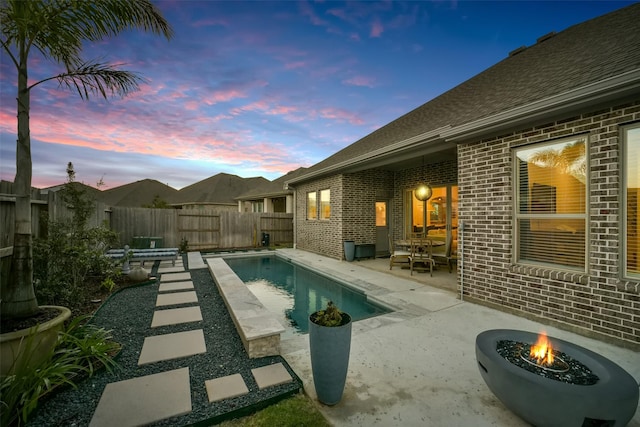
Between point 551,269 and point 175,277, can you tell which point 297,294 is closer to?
point 175,277

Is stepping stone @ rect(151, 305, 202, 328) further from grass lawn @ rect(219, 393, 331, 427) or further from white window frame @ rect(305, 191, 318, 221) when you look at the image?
white window frame @ rect(305, 191, 318, 221)

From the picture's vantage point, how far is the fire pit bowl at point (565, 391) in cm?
152

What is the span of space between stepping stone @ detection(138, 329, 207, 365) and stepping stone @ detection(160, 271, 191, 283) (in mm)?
3464

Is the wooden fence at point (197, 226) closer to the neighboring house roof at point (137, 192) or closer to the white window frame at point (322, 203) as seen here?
the white window frame at point (322, 203)

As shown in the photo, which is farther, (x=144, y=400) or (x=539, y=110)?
(x=539, y=110)

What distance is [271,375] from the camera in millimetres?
2529

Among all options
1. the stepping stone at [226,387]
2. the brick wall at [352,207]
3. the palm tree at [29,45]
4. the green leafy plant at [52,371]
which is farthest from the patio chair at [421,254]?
the palm tree at [29,45]

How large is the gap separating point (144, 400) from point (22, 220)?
7.15 feet

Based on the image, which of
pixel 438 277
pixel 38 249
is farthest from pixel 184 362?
pixel 438 277

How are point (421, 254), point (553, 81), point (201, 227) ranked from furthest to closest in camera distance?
point (201, 227), point (421, 254), point (553, 81)

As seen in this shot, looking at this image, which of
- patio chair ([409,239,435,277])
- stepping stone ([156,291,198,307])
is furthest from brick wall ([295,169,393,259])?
stepping stone ([156,291,198,307])

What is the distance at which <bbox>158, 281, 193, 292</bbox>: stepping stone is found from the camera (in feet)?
18.7

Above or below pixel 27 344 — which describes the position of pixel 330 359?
below

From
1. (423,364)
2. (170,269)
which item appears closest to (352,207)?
(170,269)
